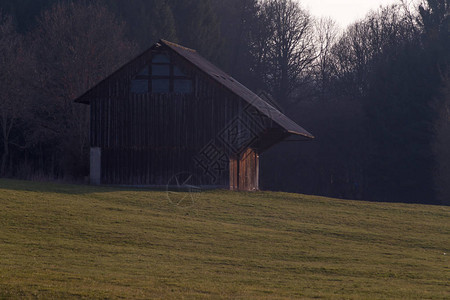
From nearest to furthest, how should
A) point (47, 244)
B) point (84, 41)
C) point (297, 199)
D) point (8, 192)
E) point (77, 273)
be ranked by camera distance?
point (77, 273) < point (47, 244) < point (8, 192) < point (297, 199) < point (84, 41)

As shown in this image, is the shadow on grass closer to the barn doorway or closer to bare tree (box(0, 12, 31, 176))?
the barn doorway

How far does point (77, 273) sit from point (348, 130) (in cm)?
5544

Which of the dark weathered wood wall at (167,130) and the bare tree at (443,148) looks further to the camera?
the bare tree at (443,148)

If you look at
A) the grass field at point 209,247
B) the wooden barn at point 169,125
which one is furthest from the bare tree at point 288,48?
the grass field at point 209,247

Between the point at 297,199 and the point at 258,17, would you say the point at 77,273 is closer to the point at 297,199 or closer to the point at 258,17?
the point at 297,199

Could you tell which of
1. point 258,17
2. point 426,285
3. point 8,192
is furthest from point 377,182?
point 426,285

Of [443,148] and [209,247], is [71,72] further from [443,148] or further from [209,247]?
[209,247]

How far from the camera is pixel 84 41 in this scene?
50.4 metres

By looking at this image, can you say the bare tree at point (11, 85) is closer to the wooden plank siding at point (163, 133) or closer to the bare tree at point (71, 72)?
the bare tree at point (71, 72)

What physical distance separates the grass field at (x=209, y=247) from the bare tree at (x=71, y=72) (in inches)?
602

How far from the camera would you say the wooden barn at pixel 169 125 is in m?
39.5

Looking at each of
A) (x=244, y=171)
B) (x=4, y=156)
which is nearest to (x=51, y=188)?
(x=244, y=171)

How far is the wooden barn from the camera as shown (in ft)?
130

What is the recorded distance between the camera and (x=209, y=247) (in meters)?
23.1
